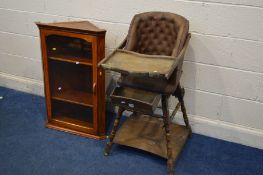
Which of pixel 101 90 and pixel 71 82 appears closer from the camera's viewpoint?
pixel 101 90

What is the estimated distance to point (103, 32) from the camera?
2.23 meters

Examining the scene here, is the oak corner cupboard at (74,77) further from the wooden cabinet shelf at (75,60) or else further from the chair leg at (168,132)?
the chair leg at (168,132)

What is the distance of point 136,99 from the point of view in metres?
2.12

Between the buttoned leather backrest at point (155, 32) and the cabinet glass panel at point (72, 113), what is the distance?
0.69 meters

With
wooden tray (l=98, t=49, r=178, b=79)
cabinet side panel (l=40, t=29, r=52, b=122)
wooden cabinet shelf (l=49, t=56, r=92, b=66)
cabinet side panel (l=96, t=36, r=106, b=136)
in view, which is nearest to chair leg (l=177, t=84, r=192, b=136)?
wooden tray (l=98, t=49, r=178, b=79)

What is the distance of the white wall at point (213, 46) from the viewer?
7.41 feet

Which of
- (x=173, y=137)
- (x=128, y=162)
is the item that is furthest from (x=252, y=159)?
(x=128, y=162)

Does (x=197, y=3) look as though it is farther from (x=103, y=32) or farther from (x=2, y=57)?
(x=2, y=57)

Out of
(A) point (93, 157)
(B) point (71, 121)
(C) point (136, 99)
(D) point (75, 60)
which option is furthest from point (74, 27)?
(A) point (93, 157)

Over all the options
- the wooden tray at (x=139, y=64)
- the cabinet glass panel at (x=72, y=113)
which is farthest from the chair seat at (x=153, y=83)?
the cabinet glass panel at (x=72, y=113)

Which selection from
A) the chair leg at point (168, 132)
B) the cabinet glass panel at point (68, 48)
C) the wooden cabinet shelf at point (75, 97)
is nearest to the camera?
the chair leg at point (168, 132)

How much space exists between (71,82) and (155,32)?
869mm

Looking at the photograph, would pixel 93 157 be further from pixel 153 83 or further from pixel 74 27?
pixel 74 27

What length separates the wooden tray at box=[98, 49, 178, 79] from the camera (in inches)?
71.9
